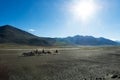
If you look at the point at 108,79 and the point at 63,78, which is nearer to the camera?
the point at 108,79

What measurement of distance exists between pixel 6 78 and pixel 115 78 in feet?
40.5

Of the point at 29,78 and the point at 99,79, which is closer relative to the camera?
the point at 99,79

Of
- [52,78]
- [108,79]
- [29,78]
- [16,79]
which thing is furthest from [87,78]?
[16,79]

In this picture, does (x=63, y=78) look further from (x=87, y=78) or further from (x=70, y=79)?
(x=87, y=78)

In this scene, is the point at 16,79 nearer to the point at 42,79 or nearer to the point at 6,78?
the point at 6,78

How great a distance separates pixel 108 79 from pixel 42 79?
24.2 ft

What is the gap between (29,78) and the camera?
70.8 feet

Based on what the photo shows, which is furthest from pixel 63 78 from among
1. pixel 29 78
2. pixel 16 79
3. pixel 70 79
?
pixel 16 79

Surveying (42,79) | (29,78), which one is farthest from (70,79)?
(29,78)

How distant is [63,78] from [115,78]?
231 inches

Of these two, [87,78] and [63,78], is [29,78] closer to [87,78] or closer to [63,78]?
[63,78]

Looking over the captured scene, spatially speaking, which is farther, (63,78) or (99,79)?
(63,78)

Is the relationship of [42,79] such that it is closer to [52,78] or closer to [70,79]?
[52,78]

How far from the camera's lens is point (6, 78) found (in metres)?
21.4
